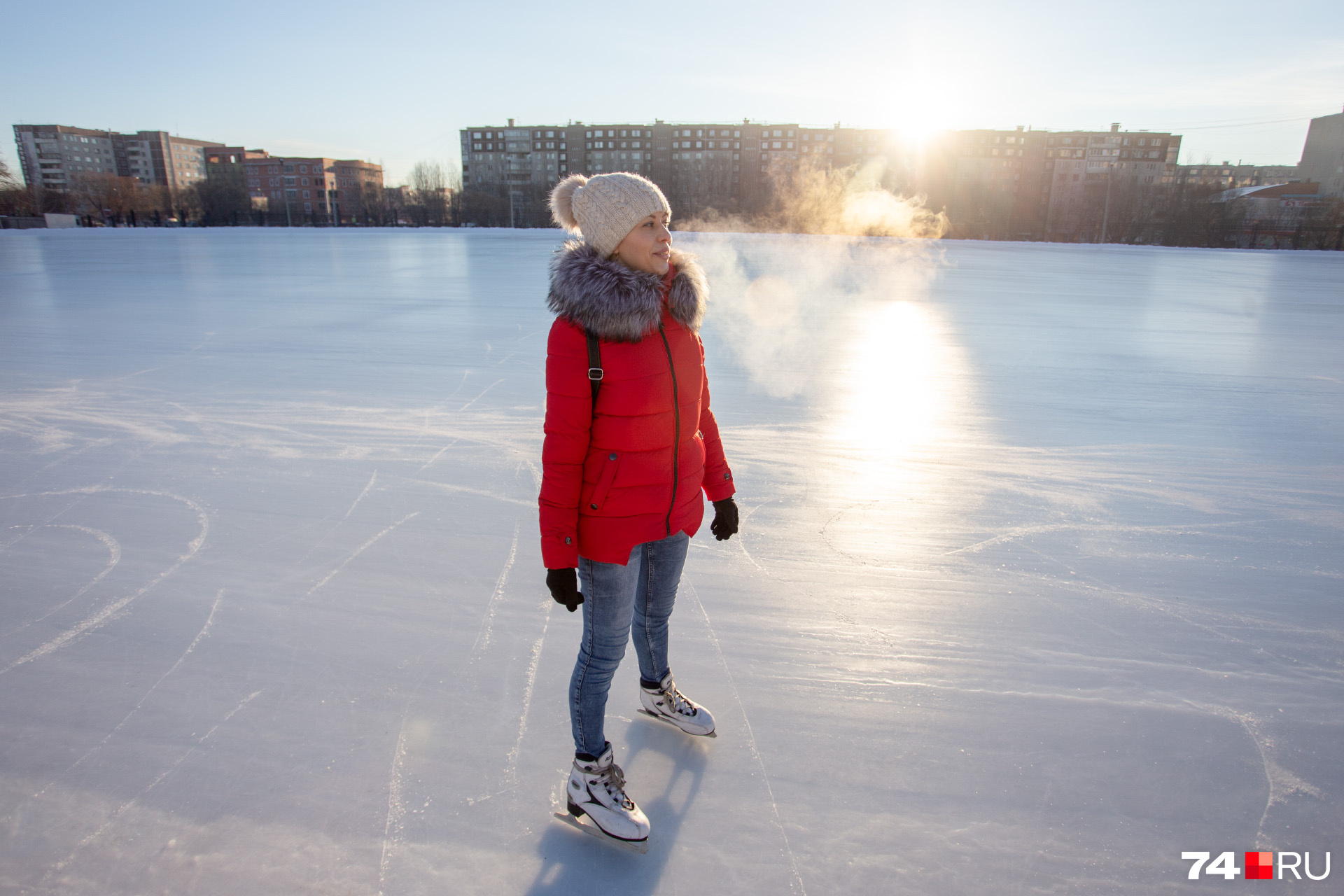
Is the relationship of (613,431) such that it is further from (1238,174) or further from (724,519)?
(1238,174)

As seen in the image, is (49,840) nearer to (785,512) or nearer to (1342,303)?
(785,512)

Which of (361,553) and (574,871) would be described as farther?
(361,553)

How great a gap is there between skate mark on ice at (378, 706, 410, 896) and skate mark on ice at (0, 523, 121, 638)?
1530mm

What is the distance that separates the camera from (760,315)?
29.2 ft

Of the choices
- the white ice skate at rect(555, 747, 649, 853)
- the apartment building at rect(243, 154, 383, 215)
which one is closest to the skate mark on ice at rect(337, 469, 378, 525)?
the white ice skate at rect(555, 747, 649, 853)

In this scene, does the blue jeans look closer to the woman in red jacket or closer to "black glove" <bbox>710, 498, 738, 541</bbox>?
the woman in red jacket

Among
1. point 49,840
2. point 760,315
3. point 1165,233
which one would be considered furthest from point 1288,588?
point 1165,233

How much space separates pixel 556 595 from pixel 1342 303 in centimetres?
1548

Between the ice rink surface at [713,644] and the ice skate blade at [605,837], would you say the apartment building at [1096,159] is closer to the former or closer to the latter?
the ice rink surface at [713,644]

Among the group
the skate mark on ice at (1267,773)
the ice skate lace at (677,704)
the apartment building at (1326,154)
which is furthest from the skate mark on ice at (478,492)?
the apartment building at (1326,154)

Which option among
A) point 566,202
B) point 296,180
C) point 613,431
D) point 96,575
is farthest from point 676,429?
point 296,180

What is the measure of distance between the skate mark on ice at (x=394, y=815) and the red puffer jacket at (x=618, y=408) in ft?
2.57

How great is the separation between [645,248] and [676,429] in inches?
15.7

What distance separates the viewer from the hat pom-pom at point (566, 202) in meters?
1.59
